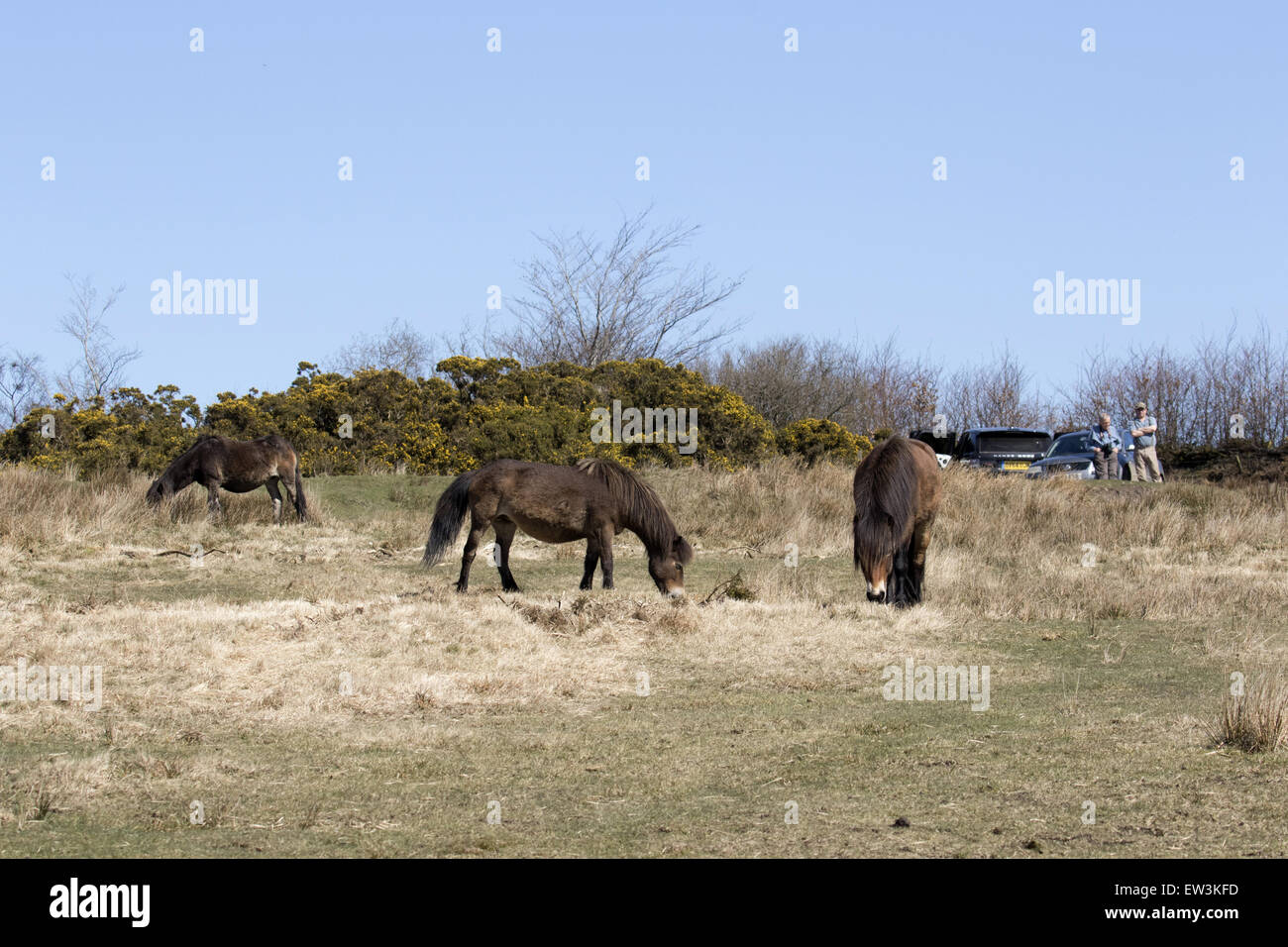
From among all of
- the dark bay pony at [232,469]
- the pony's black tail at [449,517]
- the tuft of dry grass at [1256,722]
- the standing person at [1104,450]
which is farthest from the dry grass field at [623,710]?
the standing person at [1104,450]

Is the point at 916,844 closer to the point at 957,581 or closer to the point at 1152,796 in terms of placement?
the point at 1152,796

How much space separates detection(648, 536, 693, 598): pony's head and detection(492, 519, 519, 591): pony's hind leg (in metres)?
1.62

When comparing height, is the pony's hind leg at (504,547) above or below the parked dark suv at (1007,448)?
below

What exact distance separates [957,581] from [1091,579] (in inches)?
73.4

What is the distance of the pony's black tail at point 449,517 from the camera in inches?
601

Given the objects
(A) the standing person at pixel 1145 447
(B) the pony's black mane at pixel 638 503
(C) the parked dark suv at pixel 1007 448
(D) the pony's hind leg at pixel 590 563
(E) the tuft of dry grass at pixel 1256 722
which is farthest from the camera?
(C) the parked dark suv at pixel 1007 448

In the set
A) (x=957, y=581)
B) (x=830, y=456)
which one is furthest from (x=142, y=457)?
(x=957, y=581)

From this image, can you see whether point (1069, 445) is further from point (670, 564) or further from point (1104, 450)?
point (670, 564)

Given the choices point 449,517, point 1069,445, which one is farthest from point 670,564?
point 1069,445

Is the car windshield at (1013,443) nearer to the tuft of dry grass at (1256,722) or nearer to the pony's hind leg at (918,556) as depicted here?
the pony's hind leg at (918,556)

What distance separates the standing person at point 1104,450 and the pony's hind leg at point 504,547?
58.3ft

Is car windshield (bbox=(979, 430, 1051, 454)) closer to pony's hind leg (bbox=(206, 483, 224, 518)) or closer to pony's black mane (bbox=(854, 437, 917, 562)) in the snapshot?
pony's hind leg (bbox=(206, 483, 224, 518))

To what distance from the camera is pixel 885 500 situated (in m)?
12.8

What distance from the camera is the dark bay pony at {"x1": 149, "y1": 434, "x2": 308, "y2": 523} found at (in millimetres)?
21625
